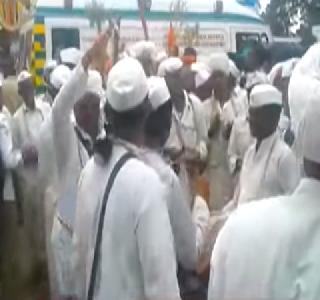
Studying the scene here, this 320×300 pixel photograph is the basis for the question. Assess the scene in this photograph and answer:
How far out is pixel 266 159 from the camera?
21.9ft

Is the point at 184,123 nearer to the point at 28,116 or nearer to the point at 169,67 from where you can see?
the point at 169,67

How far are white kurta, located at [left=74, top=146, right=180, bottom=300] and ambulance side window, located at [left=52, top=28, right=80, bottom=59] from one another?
11450mm

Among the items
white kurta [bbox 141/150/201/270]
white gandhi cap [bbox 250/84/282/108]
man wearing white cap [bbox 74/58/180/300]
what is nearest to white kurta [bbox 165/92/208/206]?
white gandhi cap [bbox 250/84/282/108]

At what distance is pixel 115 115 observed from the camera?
16.3 feet

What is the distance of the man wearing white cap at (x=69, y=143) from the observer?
6797mm

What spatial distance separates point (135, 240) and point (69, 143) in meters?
2.57

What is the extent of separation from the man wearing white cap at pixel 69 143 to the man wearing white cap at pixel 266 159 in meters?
0.88

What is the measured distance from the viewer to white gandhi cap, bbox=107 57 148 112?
496cm

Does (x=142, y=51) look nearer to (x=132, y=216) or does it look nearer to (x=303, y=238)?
(x=132, y=216)

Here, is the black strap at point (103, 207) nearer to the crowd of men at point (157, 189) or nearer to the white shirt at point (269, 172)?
the crowd of men at point (157, 189)

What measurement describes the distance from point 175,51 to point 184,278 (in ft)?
30.8

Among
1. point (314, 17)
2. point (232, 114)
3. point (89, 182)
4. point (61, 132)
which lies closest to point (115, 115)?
point (89, 182)

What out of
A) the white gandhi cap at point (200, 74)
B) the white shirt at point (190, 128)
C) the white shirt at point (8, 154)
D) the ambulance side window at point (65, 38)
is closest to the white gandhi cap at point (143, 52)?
the white gandhi cap at point (200, 74)

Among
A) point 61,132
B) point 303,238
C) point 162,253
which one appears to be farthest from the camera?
point 61,132
